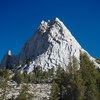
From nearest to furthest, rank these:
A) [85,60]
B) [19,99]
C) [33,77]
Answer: [19,99], [85,60], [33,77]

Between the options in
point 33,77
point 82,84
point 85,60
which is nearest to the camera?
point 82,84

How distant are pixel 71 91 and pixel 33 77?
170 ft

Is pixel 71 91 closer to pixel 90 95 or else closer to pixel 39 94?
pixel 90 95

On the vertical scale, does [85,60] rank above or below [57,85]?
above

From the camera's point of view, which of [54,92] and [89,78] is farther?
[89,78]

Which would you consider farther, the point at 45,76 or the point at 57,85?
the point at 45,76

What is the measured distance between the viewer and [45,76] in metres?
140

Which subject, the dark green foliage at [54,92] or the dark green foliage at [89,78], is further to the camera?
the dark green foliage at [89,78]

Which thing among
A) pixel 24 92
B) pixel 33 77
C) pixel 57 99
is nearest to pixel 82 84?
pixel 57 99

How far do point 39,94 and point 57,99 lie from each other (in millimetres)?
19201

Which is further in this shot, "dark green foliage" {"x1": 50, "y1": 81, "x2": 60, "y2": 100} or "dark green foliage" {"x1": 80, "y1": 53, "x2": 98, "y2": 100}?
"dark green foliage" {"x1": 80, "y1": 53, "x2": 98, "y2": 100}

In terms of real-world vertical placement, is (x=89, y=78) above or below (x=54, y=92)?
above

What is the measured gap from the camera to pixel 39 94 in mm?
100438

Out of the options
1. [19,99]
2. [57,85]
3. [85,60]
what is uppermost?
[85,60]
